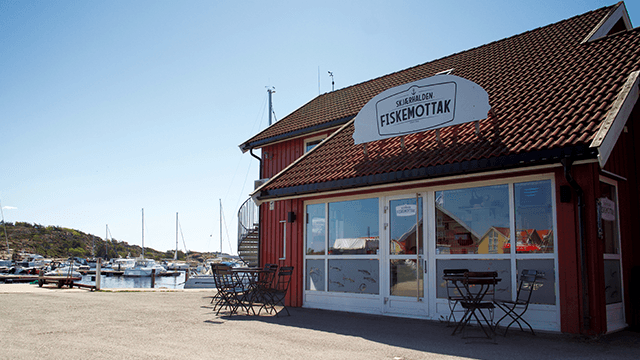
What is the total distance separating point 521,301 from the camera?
24.2 ft

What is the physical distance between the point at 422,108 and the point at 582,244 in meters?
3.78

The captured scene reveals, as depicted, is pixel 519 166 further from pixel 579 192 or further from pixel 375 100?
pixel 375 100

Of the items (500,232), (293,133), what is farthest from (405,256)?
(293,133)

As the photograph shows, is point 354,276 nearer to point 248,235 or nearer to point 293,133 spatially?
point 293,133

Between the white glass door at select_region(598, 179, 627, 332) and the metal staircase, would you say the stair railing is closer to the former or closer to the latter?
the metal staircase

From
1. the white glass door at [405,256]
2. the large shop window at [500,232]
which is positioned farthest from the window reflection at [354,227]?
the large shop window at [500,232]

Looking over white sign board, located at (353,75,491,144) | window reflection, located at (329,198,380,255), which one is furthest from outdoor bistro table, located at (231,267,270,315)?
white sign board, located at (353,75,491,144)

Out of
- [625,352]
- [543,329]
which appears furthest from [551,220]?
[625,352]

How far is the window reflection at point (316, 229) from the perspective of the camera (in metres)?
10.9

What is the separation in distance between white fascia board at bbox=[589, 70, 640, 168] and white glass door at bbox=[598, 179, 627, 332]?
937 millimetres

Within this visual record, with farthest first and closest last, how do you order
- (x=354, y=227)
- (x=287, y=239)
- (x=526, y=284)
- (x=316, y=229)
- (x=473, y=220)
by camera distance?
(x=287, y=239) → (x=316, y=229) → (x=354, y=227) → (x=473, y=220) → (x=526, y=284)

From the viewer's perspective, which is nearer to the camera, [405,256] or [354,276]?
[405,256]

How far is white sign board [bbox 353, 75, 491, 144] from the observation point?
8445 millimetres

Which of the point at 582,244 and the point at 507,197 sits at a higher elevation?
the point at 507,197
